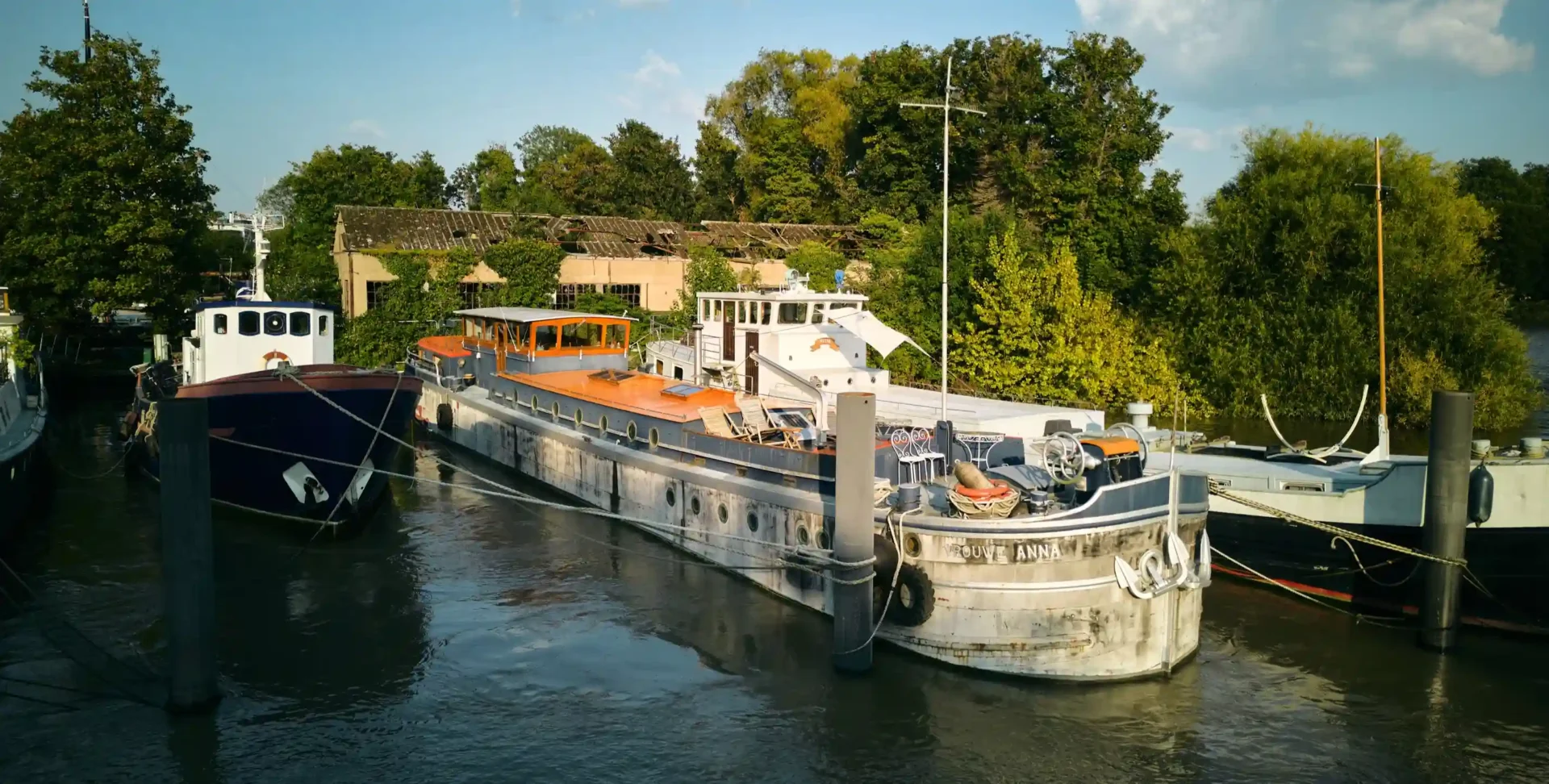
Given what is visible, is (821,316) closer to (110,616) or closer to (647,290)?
(110,616)

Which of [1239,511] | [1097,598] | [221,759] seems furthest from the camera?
[1239,511]

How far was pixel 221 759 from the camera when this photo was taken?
12.2 metres

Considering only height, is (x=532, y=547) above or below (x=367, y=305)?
below

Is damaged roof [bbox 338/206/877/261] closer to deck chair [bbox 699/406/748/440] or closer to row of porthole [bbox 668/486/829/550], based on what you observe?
row of porthole [bbox 668/486/829/550]

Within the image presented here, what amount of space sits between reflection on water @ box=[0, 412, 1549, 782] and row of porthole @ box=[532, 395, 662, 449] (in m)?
3.29

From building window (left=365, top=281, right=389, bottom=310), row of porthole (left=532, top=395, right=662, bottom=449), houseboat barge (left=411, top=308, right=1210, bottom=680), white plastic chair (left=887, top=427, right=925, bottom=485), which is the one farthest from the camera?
building window (left=365, top=281, right=389, bottom=310)

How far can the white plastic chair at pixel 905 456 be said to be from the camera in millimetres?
16219

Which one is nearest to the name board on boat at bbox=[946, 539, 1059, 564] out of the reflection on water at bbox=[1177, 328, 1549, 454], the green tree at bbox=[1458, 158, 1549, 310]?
the reflection on water at bbox=[1177, 328, 1549, 454]

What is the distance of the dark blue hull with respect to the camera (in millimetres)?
19922

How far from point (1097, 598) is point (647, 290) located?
38295mm

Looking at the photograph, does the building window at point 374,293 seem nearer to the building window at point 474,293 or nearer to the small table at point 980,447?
the building window at point 474,293

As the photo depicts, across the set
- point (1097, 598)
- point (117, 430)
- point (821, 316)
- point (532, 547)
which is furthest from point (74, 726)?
point (117, 430)

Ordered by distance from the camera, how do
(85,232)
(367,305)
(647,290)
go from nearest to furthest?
(85,232), (367,305), (647,290)

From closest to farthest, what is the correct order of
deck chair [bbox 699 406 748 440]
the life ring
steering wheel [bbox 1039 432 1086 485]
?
the life ring
steering wheel [bbox 1039 432 1086 485]
deck chair [bbox 699 406 748 440]
